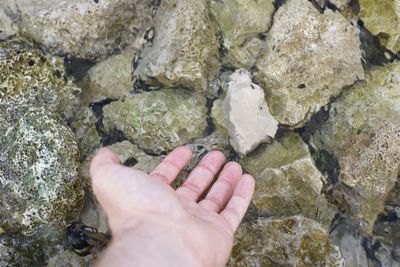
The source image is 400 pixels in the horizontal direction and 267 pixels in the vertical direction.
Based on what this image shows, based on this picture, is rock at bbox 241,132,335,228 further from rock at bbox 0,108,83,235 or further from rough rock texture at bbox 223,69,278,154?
rock at bbox 0,108,83,235

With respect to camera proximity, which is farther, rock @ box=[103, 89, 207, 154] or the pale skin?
rock @ box=[103, 89, 207, 154]

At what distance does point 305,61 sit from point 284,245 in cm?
151

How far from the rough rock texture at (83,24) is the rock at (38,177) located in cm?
71

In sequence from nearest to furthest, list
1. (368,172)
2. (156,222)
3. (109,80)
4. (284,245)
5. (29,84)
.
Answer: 1. (156,222)
2. (284,245)
3. (368,172)
4. (29,84)
5. (109,80)

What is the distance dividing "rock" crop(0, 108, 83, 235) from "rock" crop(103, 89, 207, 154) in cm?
55

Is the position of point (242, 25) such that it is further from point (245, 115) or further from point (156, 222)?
point (156, 222)

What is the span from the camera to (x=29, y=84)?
4109 mm

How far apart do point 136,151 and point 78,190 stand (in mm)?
588

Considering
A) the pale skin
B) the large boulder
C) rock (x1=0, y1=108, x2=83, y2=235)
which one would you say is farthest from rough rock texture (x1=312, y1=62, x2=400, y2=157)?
rock (x1=0, y1=108, x2=83, y2=235)

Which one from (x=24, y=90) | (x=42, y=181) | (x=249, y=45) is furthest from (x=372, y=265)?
(x=24, y=90)

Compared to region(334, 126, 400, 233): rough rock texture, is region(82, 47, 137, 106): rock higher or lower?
lower

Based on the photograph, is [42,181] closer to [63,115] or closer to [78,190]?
[78,190]

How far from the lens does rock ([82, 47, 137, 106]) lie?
440cm

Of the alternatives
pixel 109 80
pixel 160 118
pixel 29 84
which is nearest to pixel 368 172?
pixel 160 118
